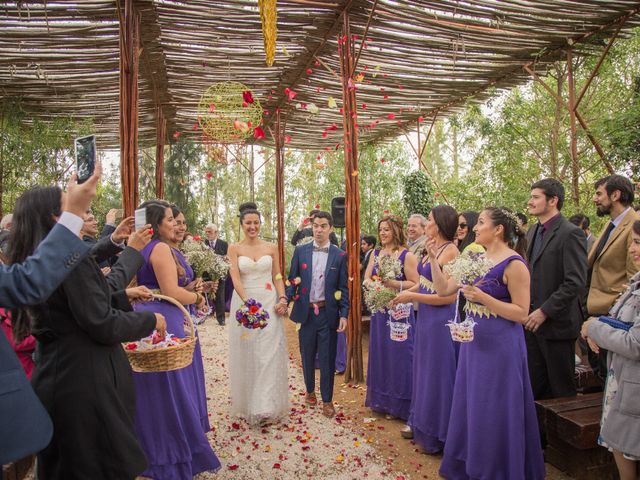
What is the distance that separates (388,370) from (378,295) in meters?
0.95

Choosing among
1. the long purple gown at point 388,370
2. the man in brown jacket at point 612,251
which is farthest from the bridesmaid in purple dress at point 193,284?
the man in brown jacket at point 612,251

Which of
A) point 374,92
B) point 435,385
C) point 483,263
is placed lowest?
point 435,385

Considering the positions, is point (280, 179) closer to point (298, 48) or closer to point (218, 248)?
point (218, 248)

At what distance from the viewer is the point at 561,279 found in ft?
12.8

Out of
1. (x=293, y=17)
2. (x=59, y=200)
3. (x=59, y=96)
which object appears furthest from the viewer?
Answer: (x=59, y=96)

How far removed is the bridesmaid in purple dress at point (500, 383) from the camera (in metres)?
3.19

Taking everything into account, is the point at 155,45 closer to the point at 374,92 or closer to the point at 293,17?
the point at 293,17

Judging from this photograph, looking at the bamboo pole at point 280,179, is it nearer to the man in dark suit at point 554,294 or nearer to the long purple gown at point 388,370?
the long purple gown at point 388,370

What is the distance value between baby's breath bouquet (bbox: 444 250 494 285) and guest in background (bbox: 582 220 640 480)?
25.7 inches

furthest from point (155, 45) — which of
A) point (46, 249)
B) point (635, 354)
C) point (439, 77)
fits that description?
point (635, 354)

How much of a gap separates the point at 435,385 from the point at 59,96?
8072mm

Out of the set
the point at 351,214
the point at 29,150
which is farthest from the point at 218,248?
the point at 351,214

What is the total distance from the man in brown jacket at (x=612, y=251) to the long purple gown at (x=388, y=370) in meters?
1.64

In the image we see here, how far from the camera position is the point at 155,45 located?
22.1ft
